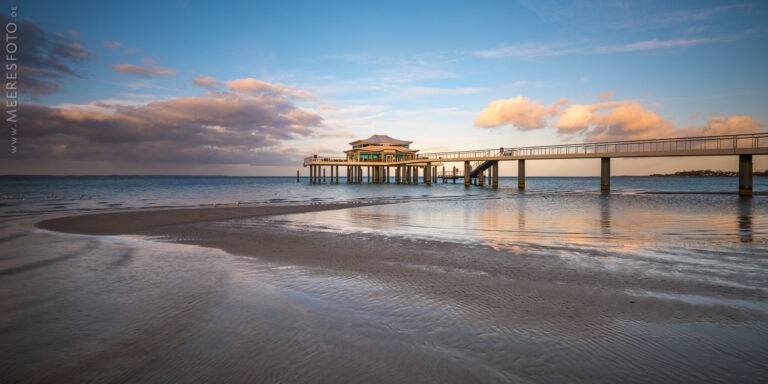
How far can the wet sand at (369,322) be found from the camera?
2.84m

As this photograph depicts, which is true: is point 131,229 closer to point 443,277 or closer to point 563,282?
point 443,277

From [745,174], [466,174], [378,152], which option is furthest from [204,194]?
[745,174]

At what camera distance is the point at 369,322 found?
12.5 feet

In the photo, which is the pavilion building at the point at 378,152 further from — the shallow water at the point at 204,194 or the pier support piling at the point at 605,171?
the pier support piling at the point at 605,171

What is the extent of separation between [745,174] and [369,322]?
41.0m

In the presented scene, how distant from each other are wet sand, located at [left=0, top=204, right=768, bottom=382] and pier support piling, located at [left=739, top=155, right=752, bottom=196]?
36006mm

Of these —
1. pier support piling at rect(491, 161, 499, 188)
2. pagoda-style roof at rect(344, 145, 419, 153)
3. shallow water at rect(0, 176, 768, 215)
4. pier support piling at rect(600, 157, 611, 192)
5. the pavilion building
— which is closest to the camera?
shallow water at rect(0, 176, 768, 215)

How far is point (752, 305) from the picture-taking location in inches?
167

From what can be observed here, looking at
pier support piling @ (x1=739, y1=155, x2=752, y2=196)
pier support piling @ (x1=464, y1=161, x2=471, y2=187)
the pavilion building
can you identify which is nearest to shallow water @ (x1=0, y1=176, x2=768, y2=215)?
pier support piling @ (x1=464, y1=161, x2=471, y2=187)

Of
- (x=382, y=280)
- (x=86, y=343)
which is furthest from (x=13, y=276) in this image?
(x=382, y=280)

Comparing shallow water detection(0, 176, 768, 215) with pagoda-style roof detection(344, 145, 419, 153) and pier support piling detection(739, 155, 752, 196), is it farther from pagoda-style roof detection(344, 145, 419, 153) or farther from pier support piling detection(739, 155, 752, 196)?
pagoda-style roof detection(344, 145, 419, 153)

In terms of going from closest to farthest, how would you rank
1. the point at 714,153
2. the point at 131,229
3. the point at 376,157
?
the point at 131,229, the point at 714,153, the point at 376,157

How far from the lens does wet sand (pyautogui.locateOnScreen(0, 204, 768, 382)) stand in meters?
2.84

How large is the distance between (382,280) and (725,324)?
4102mm
